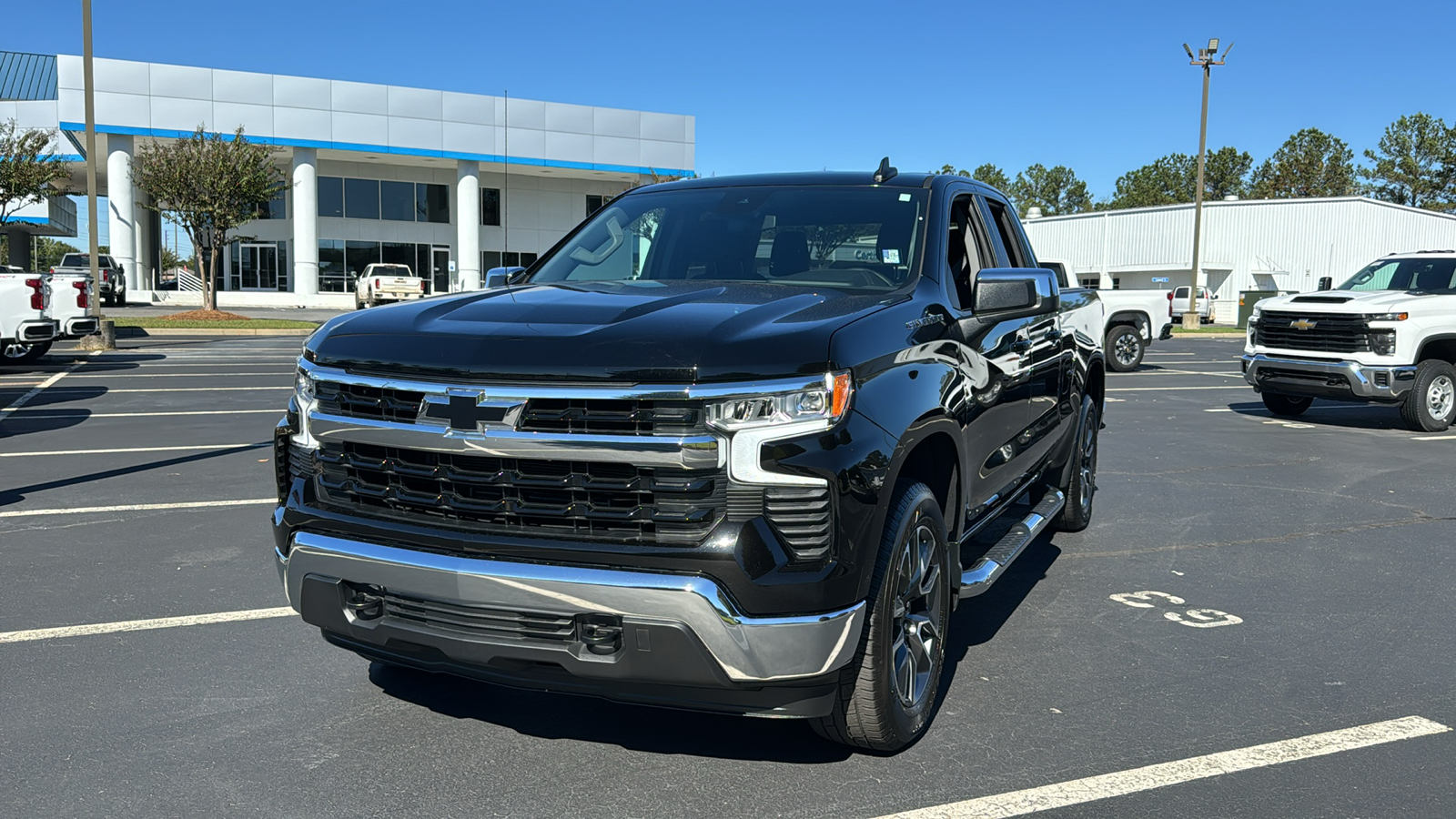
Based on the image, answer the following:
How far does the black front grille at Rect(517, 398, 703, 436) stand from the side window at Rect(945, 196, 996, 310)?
70.0 inches

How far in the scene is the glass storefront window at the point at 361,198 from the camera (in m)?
51.4

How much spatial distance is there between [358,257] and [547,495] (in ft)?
170

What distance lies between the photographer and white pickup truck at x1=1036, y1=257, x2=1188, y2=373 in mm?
20672

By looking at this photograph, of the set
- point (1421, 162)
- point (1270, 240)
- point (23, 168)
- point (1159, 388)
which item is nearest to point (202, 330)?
point (23, 168)

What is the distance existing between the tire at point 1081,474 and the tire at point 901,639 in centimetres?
293

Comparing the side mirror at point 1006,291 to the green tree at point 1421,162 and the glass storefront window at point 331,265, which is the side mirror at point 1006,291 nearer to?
the glass storefront window at point 331,265

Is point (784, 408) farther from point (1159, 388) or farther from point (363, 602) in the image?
point (1159, 388)

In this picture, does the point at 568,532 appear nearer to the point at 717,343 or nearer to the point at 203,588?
the point at 717,343

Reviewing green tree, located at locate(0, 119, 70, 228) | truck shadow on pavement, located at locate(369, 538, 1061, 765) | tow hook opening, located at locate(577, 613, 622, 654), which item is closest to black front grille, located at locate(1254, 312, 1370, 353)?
truck shadow on pavement, located at locate(369, 538, 1061, 765)

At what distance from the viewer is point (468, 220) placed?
4981cm

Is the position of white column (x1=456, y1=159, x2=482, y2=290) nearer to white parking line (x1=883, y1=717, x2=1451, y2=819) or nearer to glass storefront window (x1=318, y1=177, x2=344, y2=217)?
glass storefront window (x1=318, y1=177, x2=344, y2=217)

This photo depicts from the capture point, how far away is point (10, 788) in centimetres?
332

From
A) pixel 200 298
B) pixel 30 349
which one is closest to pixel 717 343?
pixel 30 349

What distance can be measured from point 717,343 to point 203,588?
11.7 feet
